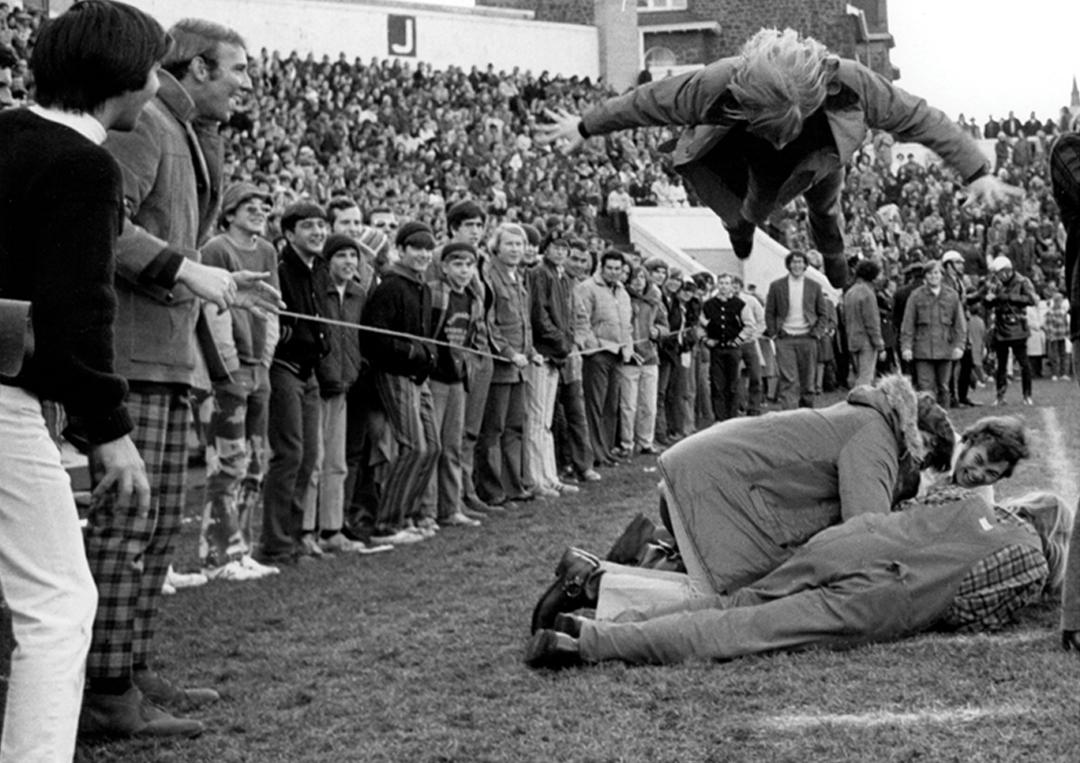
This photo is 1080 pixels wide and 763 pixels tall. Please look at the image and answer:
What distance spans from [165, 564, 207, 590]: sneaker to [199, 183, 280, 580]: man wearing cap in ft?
0.36

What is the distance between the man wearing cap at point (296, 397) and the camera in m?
8.83

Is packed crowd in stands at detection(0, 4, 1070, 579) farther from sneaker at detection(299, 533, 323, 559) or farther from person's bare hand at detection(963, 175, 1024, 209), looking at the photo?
person's bare hand at detection(963, 175, 1024, 209)

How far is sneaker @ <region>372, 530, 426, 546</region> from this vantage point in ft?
31.4

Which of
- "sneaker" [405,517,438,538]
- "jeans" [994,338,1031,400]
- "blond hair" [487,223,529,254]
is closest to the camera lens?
"sneaker" [405,517,438,538]

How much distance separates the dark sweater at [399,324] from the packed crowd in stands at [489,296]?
0.07 ft

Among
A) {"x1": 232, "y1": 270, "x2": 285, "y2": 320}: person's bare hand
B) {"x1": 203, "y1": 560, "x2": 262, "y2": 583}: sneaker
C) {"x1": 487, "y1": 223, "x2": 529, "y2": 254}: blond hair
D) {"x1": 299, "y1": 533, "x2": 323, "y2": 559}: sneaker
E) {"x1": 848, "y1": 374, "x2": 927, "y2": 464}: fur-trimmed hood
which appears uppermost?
{"x1": 487, "y1": 223, "x2": 529, "y2": 254}: blond hair

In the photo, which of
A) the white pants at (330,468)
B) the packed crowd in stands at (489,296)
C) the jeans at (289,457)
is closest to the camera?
the jeans at (289,457)

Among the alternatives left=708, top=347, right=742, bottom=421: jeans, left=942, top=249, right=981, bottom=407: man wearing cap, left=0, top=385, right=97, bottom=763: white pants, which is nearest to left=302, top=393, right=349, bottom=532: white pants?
left=0, top=385, right=97, bottom=763: white pants

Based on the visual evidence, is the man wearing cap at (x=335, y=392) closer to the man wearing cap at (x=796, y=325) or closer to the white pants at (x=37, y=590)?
the white pants at (x=37, y=590)

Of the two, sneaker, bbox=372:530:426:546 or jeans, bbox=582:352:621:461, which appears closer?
sneaker, bbox=372:530:426:546

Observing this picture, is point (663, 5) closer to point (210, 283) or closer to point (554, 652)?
point (554, 652)

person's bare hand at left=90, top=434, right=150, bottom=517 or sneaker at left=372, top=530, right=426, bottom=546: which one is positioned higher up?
person's bare hand at left=90, top=434, right=150, bottom=517

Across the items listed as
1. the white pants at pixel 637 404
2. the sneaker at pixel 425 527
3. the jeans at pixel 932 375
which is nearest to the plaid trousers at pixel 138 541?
the sneaker at pixel 425 527

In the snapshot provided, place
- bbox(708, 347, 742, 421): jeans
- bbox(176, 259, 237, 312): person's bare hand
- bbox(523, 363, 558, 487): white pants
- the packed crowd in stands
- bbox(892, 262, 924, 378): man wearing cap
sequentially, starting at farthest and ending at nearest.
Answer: bbox(892, 262, 924, 378): man wearing cap
bbox(708, 347, 742, 421): jeans
bbox(523, 363, 558, 487): white pants
the packed crowd in stands
bbox(176, 259, 237, 312): person's bare hand
